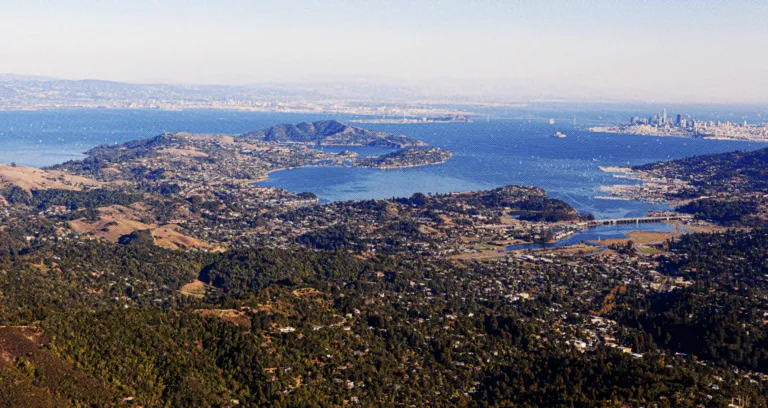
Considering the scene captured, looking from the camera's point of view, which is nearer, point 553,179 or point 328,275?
point 328,275

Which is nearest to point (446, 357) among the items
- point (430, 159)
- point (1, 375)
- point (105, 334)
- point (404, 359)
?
point (404, 359)

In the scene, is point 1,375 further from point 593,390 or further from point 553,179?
point 553,179

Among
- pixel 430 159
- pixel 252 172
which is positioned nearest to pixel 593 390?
pixel 252 172

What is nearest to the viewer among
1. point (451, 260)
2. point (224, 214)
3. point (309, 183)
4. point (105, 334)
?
point (105, 334)

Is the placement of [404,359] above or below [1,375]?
below

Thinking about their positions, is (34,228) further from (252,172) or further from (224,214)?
(252,172)

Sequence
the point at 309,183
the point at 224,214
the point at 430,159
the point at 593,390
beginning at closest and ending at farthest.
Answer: the point at 593,390, the point at 224,214, the point at 309,183, the point at 430,159

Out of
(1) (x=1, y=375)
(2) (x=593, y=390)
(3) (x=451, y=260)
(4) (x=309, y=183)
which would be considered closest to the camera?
(1) (x=1, y=375)

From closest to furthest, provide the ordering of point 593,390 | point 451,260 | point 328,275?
point 593,390, point 328,275, point 451,260

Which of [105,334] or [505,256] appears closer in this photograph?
[105,334]
